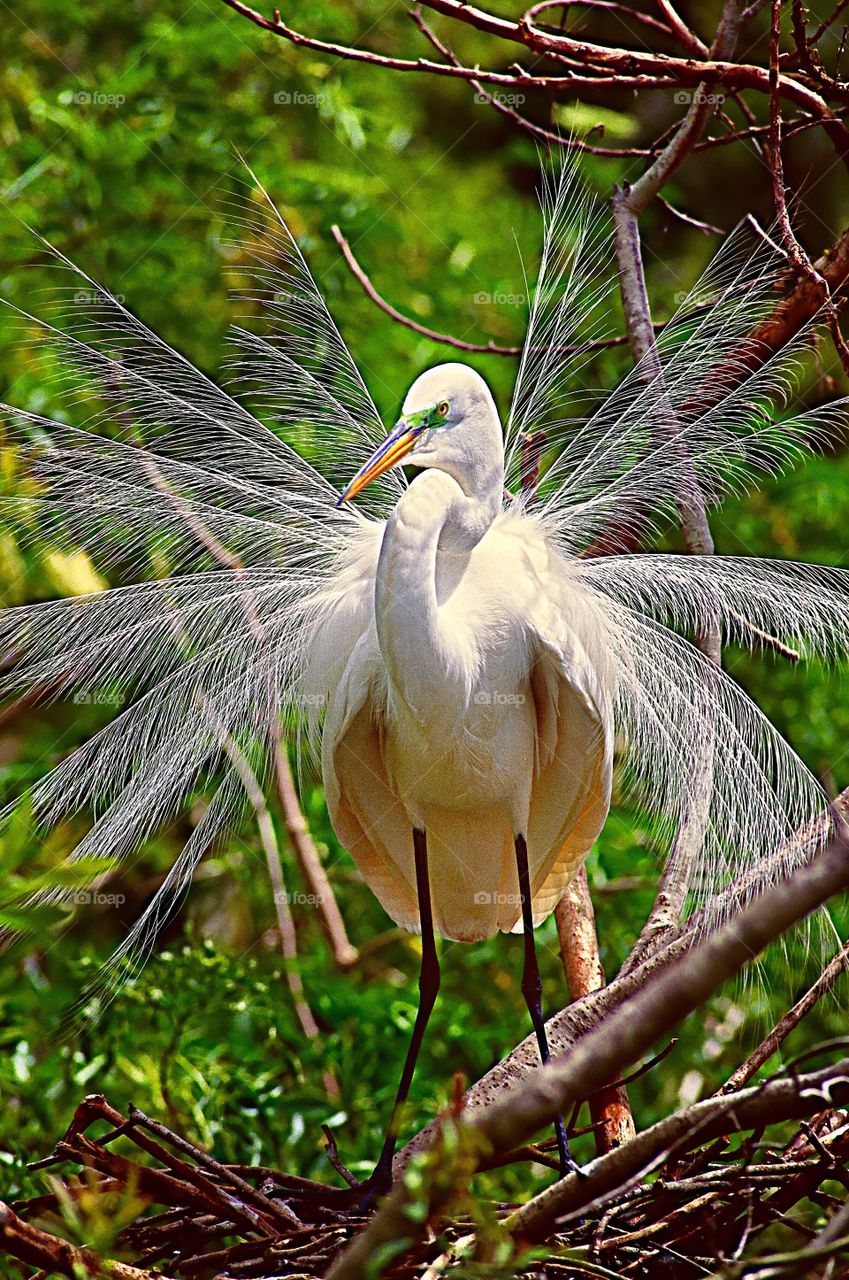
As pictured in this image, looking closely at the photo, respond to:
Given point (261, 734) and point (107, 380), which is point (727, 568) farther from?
Result: point (107, 380)

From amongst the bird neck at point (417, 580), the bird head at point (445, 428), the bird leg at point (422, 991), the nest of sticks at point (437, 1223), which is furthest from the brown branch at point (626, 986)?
the bird head at point (445, 428)

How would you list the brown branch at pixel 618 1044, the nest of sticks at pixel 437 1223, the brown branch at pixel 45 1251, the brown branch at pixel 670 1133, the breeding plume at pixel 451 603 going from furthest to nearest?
1. the breeding plume at pixel 451 603
2. the nest of sticks at pixel 437 1223
3. the brown branch at pixel 45 1251
4. the brown branch at pixel 670 1133
5. the brown branch at pixel 618 1044

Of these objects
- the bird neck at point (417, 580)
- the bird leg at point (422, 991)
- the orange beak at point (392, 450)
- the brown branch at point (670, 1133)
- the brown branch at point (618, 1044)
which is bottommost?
the bird leg at point (422, 991)

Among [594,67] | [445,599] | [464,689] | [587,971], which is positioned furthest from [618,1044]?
[594,67]

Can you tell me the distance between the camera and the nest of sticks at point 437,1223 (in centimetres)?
188

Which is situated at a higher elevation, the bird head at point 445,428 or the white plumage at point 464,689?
the bird head at point 445,428

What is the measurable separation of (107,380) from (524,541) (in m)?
0.89

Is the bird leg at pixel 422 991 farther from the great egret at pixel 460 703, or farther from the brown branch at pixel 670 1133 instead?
the brown branch at pixel 670 1133

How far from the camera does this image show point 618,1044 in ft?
3.96

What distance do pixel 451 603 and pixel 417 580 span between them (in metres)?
0.24

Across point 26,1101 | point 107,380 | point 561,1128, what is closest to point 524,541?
point 107,380

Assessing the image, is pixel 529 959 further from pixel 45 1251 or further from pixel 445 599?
pixel 45 1251

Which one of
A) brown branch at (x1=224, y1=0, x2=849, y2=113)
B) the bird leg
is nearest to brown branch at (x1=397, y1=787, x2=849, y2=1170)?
the bird leg

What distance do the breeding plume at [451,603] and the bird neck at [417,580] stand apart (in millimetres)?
16
